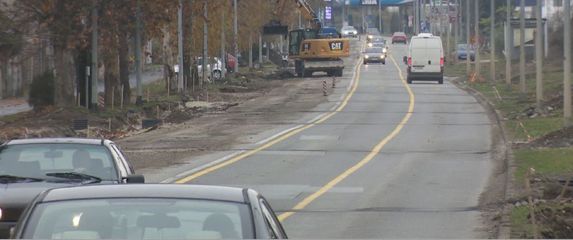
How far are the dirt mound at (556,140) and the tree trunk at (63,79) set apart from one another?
61.1 ft

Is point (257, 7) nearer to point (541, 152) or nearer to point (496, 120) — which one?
point (496, 120)

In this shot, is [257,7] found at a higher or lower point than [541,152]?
higher

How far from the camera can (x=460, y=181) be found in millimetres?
24547

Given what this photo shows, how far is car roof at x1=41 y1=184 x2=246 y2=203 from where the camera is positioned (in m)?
7.59

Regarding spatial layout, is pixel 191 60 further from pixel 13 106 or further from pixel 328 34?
pixel 328 34

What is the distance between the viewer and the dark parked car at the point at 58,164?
13.3m

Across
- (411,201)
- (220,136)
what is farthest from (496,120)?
(411,201)

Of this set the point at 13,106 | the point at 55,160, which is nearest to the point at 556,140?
the point at 55,160

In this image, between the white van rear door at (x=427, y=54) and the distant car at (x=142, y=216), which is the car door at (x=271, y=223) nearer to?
the distant car at (x=142, y=216)

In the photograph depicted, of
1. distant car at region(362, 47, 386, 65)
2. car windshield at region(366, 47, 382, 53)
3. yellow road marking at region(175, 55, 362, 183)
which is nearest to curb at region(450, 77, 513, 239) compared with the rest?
yellow road marking at region(175, 55, 362, 183)

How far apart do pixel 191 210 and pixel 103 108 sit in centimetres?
3895

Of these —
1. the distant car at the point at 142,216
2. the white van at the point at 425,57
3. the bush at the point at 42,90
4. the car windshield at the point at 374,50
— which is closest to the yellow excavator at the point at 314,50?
the white van at the point at 425,57

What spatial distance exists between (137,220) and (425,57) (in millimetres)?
62217

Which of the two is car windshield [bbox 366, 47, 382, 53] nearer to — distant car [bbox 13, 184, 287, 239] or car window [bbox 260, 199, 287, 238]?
car window [bbox 260, 199, 287, 238]
